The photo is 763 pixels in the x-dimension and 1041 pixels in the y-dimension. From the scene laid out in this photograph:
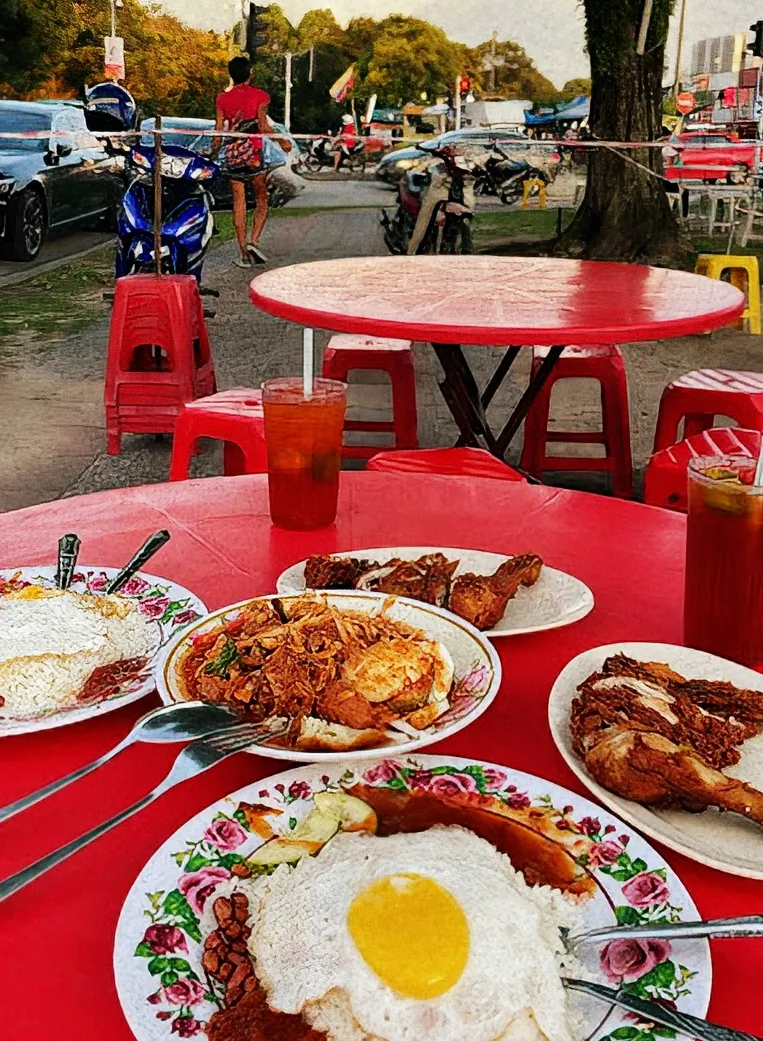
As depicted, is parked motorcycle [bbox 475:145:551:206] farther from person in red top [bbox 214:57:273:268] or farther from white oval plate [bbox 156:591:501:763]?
white oval plate [bbox 156:591:501:763]

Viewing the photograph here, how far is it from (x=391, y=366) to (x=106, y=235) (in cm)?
1130

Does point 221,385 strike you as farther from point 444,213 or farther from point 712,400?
point 444,213

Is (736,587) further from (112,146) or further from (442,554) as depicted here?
(112,146)

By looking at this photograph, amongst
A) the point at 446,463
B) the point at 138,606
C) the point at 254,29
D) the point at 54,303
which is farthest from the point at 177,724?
the point at 254,29

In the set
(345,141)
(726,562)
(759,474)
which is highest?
(345,141)

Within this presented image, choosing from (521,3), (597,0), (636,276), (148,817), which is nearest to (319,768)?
(148,817)

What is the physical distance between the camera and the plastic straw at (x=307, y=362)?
55.1 inches

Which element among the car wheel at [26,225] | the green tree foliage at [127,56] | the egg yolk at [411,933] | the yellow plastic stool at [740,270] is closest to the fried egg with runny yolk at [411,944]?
the egg yolk at [411,933]

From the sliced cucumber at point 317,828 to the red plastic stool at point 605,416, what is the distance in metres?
3.39

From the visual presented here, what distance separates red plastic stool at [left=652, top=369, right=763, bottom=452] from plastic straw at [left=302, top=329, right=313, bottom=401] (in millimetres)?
2248

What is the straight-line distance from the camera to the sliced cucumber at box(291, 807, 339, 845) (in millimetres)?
768

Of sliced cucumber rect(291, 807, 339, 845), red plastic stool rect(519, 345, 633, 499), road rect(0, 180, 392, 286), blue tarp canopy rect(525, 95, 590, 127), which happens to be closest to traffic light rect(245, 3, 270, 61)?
road rect(0, 180, 392, 286)

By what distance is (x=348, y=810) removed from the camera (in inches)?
31.4

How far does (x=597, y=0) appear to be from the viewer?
10.3 meters
